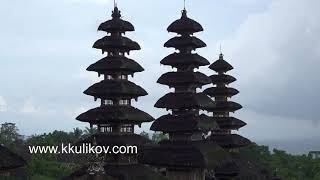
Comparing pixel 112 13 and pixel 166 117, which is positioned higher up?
pixel 112 13

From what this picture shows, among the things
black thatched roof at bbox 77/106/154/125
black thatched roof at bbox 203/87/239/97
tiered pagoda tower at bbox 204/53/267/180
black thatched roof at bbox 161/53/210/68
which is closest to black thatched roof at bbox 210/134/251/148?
tiered pagoda tower at bbox 204/53/267/180

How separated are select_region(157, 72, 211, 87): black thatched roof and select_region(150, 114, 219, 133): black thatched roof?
9.95 ft

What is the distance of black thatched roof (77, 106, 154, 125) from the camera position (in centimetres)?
3859

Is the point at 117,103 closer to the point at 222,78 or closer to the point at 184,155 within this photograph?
the point at 184,155

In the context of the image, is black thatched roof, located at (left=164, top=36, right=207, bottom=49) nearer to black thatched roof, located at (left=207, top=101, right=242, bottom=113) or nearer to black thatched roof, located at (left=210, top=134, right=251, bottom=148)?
black thatched roof, located at (left=207, top=101, right=242, bottom=113)

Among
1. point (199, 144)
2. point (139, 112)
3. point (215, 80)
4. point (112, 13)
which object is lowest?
point (199, 144)

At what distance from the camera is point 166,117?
148 ft

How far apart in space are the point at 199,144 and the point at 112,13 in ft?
46.1

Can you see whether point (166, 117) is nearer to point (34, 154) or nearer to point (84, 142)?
point (84, 142)

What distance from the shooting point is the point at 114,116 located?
38.5 m

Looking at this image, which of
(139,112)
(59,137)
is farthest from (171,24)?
(59,137)

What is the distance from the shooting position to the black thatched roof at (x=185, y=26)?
4605cm

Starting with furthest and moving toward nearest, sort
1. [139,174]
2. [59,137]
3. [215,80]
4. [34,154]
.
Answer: [59,137] < [34,154] < [215,80] < [139,174]

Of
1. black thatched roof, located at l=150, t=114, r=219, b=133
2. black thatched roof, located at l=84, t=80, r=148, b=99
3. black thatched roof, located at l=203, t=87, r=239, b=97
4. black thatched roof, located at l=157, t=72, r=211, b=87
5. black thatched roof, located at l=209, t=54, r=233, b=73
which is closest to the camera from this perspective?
black thatched roof, located at l=84, t=80, r=148, b=99
